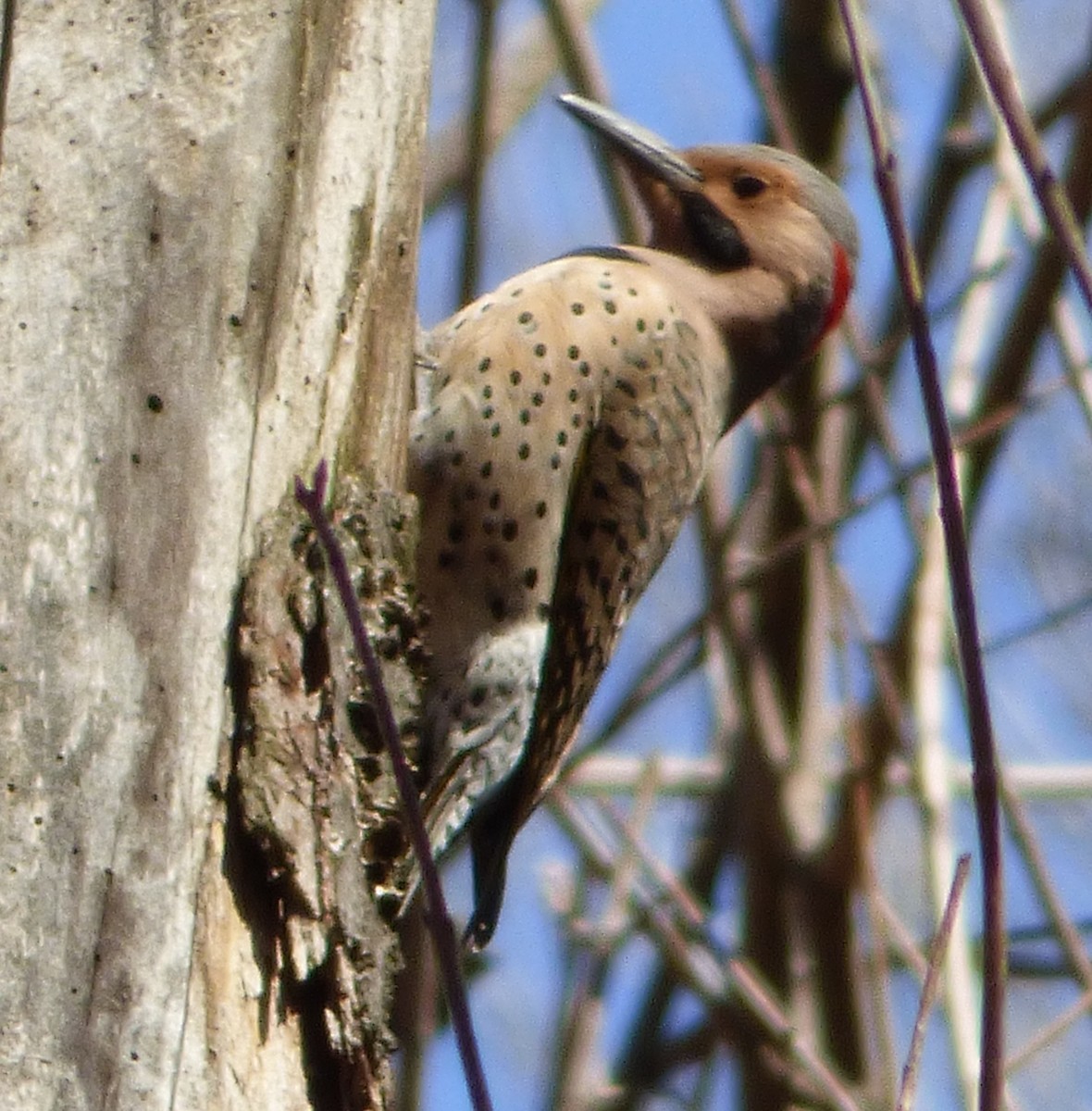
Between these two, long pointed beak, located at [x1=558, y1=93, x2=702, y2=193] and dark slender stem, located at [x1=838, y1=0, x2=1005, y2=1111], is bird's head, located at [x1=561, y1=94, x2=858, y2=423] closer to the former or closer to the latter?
long pointed beak, located at [x1=558, y1=93, x2=702, y2=193]

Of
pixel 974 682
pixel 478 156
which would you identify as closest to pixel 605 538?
pixel 478 156

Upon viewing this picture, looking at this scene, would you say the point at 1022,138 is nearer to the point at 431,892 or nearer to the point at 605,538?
the point at 431,892

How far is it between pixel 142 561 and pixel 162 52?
72 cm

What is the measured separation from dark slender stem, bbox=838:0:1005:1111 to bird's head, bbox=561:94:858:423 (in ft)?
8.88

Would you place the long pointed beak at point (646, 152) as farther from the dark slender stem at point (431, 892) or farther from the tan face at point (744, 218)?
the dark slender stem at point (431, 892)

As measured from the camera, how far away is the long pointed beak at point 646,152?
14.6 feet

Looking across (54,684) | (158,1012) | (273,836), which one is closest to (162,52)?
(54,684)

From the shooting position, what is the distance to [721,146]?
4.59 m

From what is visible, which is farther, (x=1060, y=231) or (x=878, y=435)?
(x=878, y=435)

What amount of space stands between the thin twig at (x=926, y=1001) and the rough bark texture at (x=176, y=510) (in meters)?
0.88

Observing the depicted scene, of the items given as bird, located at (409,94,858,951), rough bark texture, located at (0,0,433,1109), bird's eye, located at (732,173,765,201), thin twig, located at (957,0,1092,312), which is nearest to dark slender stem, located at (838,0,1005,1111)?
thin twig, located at (957,0,1092,312)

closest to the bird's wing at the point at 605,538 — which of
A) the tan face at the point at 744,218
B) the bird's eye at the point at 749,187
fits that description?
the tan face at the point at 744,218

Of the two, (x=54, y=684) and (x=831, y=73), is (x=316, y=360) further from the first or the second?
(x=831, y=73)

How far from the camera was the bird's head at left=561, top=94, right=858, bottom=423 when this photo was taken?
4.27 m
